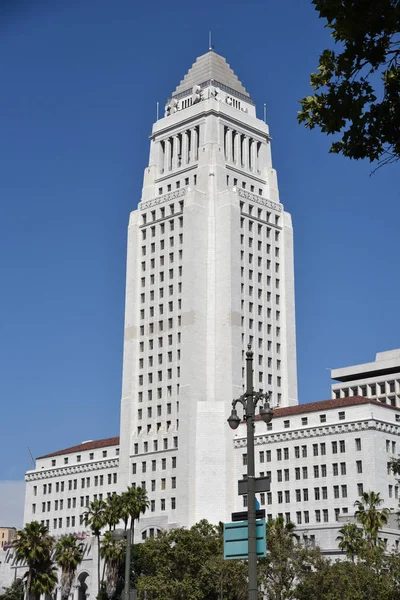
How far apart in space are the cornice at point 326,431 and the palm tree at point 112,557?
2648cm

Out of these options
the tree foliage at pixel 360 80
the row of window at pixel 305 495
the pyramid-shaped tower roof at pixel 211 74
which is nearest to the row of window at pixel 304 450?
the row of window at pixel 305 495

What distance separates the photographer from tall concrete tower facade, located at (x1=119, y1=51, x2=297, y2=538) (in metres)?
117

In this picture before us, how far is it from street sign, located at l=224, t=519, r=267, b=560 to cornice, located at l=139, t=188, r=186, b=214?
4114 inches

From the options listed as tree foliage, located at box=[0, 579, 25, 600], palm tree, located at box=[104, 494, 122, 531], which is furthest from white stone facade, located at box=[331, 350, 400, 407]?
palm tree, located at box=[104, 494, 122, 531]

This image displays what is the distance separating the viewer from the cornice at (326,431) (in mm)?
104125

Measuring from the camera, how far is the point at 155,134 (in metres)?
142

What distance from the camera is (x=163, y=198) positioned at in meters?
132

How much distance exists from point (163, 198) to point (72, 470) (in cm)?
4243

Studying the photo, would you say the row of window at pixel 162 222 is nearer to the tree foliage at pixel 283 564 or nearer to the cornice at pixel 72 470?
Answer: the cornice at pixel 72 470

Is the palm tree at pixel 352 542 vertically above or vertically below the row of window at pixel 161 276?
below

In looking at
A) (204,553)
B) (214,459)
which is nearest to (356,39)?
(204,553)

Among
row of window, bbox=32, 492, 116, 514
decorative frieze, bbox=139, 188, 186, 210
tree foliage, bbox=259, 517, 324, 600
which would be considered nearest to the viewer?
tree foliage, bbox=259, 517, 324, 600

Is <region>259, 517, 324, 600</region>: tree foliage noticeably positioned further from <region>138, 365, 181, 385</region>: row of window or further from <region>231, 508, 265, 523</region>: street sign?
<region>138, 365, 181, 385</region>: row of window

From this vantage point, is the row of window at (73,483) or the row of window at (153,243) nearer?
the row of window at (73,483)
